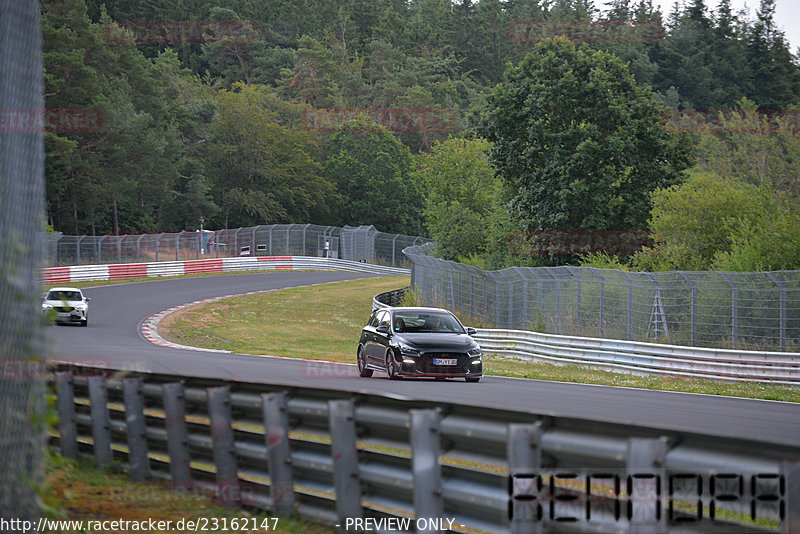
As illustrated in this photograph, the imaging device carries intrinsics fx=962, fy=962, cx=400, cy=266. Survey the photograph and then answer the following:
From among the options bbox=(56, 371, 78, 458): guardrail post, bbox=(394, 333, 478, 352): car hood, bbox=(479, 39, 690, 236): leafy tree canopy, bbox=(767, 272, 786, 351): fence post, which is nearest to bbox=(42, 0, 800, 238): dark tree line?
bbox=(479, 39, 690, 236): leafy tree canopy

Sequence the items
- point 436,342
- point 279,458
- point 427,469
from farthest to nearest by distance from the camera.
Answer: point 436,342
point 279,458
point 427,469

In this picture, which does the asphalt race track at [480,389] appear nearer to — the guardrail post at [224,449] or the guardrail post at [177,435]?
the guardrail post at [224,449]

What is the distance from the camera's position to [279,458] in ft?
22.9

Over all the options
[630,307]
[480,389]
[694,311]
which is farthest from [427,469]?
[630,307]

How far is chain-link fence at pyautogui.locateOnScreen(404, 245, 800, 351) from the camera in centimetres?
2258

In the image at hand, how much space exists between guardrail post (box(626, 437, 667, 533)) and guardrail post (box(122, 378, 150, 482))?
4.95 metres

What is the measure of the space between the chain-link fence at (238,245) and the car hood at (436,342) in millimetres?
40478

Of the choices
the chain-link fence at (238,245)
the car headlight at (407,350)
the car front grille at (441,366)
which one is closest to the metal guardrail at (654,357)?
the car front grille at (441,366)

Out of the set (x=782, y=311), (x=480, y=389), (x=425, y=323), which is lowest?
(x=480, y=389)

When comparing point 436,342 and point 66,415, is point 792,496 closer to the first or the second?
point 66,415

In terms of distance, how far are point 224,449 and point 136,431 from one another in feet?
4.29

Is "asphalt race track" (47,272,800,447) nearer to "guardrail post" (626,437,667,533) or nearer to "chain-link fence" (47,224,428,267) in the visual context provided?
"guardrail post" (626,437,667,533)

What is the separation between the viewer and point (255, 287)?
52875 millimetres

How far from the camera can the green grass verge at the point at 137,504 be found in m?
6.88
